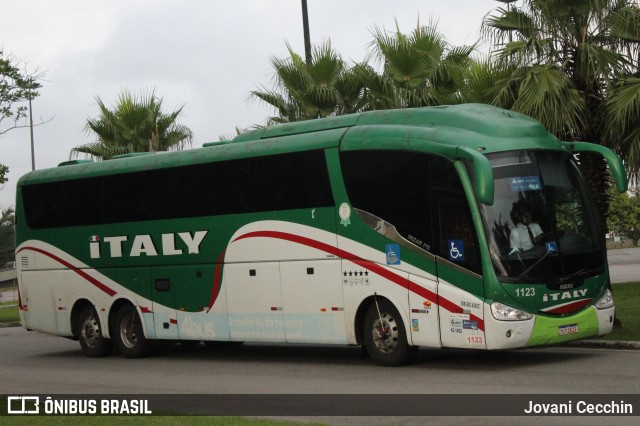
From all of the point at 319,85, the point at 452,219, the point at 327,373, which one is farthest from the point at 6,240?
the point at 452,219

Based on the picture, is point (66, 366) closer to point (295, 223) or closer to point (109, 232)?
point (109, 232)

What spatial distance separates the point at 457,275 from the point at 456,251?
0.31 meters

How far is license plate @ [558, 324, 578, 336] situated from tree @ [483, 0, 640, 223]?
480 cm

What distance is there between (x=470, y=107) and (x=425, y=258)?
2338 millimetres

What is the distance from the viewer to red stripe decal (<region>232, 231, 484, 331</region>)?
15266mm

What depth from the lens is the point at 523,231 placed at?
1520cm

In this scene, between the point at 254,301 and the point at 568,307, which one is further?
the point at 254,301

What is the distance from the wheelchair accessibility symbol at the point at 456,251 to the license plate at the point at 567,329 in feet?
5.09

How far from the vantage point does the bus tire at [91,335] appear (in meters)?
21.2

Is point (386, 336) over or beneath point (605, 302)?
beneath

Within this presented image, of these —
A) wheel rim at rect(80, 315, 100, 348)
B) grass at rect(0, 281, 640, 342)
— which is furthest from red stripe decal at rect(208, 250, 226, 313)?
grass at rect(0, 281, 640, 342)

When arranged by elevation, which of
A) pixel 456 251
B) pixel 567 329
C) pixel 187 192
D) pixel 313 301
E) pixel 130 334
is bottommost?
pixel 567 329

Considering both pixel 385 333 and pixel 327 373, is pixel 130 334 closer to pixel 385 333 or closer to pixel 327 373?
pixel 327 373

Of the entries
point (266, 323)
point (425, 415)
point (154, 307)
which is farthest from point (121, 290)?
point (425, 415)
